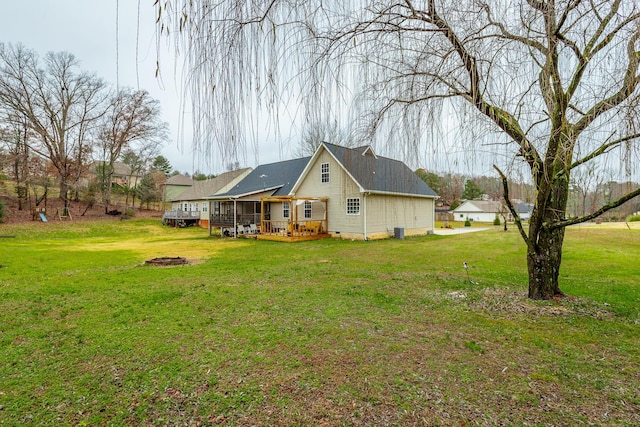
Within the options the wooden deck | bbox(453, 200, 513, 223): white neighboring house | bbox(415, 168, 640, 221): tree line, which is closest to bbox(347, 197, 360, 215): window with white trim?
the wooden deck

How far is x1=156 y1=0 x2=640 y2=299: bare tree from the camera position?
2027 millimetres

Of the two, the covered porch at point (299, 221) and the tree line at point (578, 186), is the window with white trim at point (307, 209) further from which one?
the tree line at point (578, 186)

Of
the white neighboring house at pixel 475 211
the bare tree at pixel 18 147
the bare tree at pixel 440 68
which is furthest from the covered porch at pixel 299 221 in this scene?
the white neighboring house at pixel 475 211

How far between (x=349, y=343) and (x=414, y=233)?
17.1 meters

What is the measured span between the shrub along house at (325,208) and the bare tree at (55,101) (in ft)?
53.8

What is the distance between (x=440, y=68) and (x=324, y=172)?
14.7 m

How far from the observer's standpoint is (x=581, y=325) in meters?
4.32

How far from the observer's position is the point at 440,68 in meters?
3.50

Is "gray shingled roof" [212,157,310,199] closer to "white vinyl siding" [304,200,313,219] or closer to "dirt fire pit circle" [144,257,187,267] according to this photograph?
"white vinyl siding" [304,200,313,219]

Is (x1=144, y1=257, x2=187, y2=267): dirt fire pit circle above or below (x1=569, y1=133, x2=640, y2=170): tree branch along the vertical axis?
below

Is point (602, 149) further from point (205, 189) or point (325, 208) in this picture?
point (205, 189)

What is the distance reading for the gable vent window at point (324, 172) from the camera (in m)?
18.0

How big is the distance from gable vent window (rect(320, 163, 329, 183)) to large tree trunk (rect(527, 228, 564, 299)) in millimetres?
13458

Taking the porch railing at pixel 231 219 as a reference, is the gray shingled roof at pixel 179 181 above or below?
above
